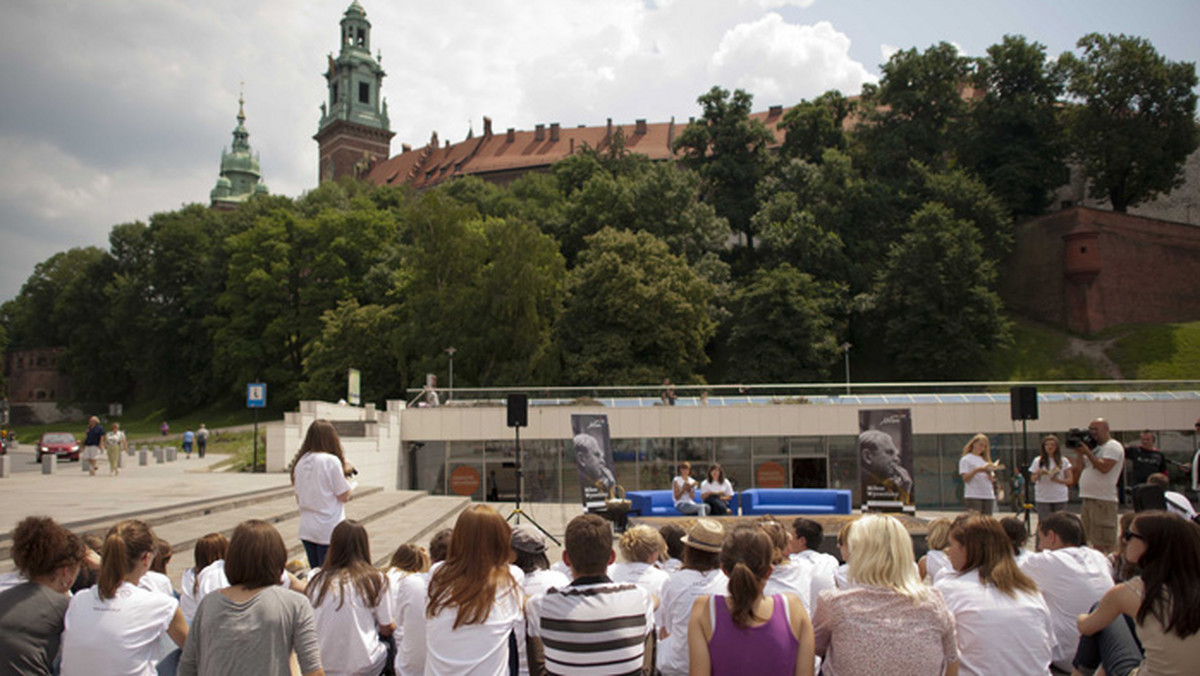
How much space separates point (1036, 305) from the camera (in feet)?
154

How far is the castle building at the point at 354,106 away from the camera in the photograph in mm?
86375

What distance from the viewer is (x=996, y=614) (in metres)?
3.84

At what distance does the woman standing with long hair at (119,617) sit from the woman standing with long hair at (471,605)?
1294mm

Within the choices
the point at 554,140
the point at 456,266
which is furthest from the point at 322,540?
the point at 554,140

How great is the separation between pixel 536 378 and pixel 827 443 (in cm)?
1481

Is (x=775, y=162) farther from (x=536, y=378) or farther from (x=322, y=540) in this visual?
(x=322, y=540)

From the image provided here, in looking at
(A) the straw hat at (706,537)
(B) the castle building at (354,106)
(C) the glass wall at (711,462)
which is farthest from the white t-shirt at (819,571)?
(B) the castle building at (354,106)

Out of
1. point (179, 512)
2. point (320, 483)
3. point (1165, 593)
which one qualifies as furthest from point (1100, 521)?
point (179, 512)

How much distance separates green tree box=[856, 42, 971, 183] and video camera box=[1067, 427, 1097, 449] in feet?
136

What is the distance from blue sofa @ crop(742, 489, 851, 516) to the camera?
16.8m

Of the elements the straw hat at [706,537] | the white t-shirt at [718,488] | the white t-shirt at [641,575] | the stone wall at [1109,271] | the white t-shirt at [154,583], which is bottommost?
the white t-shirt at [718,488]

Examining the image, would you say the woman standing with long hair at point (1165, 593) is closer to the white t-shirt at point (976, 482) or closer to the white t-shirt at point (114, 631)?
the white t-shirt at point (114, 631)

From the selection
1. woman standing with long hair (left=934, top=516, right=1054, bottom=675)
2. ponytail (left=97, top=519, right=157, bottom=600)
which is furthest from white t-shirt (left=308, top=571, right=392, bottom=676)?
woman standing with long hair (left=934, top=516, right=1054, bottom=675)

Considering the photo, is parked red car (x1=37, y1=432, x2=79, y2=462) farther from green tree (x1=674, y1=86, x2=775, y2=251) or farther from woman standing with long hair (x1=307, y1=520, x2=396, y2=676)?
green tree (x1=674, y1=86, x2=775, y2=251)
